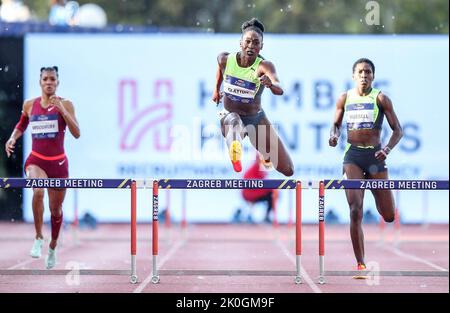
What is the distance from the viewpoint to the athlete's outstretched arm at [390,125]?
12633 millimetres

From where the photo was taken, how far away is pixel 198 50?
21.1 metres

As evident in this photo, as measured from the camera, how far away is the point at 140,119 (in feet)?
68.3

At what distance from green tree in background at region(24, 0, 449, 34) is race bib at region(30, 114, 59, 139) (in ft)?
70.6

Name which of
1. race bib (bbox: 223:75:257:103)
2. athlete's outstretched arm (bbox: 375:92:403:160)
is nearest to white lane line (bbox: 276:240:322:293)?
athlete's outstretched arm (bbox: 375:92:403:160)

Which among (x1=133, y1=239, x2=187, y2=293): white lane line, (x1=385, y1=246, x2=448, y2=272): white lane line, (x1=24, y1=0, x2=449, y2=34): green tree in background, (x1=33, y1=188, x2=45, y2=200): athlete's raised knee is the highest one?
(x1=24, y1=0, x2=449, y2=34): green tree in background

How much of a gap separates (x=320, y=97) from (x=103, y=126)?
3.85 metres

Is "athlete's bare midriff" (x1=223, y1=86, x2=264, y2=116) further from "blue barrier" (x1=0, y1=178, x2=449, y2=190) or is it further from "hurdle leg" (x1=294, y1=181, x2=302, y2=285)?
→ "hurdle leg" (x1=294, y1=181, x2=302, y2=285)

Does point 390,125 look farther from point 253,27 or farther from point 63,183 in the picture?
point 63,183

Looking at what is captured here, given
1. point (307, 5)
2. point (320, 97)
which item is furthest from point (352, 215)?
point (307, 5)

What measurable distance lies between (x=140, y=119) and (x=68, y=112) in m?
7.73

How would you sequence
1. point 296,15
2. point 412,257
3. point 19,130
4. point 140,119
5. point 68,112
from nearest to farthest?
point 68,112 → point 19,130 → point 412,257 → point 140,119 → point 296,15

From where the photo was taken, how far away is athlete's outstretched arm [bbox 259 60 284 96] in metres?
12.0

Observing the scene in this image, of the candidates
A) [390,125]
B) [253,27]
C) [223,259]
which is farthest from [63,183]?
[223,259]

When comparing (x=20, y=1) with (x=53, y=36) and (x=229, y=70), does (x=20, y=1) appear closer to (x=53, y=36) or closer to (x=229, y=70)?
(x=53, y=36)
